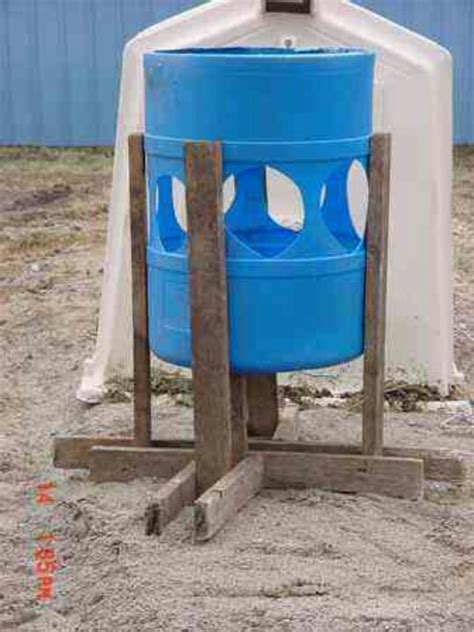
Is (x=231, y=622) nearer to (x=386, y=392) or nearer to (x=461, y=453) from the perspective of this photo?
(x=461, y=453)

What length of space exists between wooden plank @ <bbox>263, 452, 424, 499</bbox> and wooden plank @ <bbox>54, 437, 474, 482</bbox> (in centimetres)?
15

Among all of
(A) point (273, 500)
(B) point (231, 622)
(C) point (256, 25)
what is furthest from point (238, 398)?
(C) point (256, 25)

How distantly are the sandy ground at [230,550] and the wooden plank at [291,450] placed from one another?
8cm

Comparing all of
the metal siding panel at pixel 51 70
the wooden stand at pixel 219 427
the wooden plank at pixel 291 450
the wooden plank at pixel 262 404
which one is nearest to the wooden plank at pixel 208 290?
the wooden stand at pixel 219 427

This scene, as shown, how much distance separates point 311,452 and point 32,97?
33.0 feet

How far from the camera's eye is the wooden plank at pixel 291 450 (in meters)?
4.79

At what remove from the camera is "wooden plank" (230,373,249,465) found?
14.9 feet

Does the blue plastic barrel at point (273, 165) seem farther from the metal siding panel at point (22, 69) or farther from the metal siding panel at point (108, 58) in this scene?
the metal siding panel at point (22, 69)

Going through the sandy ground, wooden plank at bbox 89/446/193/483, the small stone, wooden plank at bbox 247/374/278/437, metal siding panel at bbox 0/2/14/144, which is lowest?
the small stone

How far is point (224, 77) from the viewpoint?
163 inches

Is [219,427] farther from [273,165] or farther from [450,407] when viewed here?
[450,407]

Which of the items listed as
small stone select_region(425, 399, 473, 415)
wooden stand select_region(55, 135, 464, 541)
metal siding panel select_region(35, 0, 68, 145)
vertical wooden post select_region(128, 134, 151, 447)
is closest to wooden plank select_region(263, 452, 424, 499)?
wooden stand select_region(55, 135, 464, 541)

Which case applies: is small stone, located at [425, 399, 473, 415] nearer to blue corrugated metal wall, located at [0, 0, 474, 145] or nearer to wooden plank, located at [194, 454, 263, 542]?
wooden plank, located at [194, 454, 263, 542]

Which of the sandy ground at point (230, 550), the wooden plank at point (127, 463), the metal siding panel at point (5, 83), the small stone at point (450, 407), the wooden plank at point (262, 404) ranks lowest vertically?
the small stone at point (450, 407)
